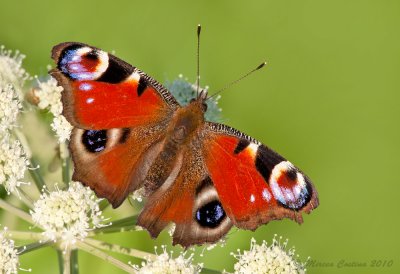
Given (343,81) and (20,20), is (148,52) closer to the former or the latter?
(20,20)

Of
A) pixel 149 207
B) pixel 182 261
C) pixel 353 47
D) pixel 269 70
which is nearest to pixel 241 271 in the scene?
pixel 182 261

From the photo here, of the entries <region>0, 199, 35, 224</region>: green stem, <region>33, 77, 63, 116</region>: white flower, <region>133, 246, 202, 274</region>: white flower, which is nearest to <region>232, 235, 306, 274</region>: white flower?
<region>133, 246, 202, 274</region>: white flower

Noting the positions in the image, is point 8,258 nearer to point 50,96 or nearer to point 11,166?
point 11,166

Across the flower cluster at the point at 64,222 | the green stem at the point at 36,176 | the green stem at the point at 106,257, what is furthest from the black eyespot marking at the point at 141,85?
the green stem at the point at 106,257

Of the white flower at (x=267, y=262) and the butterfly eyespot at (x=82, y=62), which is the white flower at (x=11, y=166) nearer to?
the butterfly eyespot at (x=82, y=62)

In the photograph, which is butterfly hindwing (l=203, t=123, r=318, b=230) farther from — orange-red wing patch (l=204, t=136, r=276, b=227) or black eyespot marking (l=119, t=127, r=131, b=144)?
black eyespot marking (l=119, t=127, r=131, b=144)

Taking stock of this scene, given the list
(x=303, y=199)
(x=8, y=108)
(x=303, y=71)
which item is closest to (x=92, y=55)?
(x=8, y=108)
